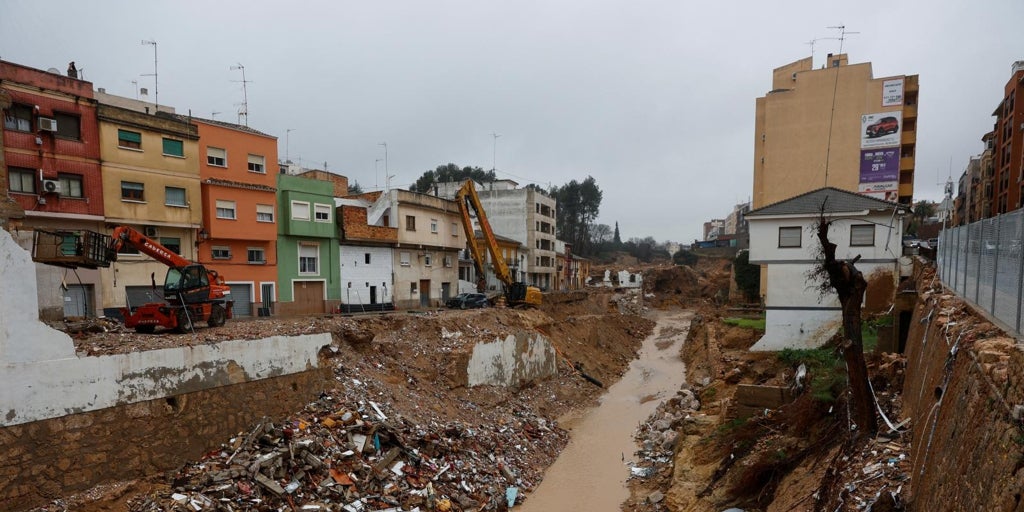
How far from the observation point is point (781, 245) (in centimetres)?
2170

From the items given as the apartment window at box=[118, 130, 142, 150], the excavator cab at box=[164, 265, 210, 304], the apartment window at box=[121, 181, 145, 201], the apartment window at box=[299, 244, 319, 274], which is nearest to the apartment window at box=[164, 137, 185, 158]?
the apartment window at box=[118, 130, 142, 150]

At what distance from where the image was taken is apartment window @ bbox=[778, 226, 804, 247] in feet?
70.2

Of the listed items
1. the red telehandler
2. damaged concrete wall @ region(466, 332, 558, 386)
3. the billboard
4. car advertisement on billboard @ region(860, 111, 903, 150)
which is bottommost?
damaged concrete wall @ region(466, 332, 558, 386)

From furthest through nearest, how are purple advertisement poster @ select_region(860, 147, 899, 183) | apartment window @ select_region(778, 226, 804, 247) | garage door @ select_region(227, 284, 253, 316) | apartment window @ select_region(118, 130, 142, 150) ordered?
purple advertisement poster @ select_region(860, 147, 899, 183) → garage door @ select_region(227, 284, 253, 316) → apartment window @ select_region(118, 130, 142, 150) → apartment window @ select_region(778, 226, 804, 247)

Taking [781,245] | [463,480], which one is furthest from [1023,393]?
[781,245]

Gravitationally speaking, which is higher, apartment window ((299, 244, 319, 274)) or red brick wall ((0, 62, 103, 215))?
red brick wall ((0, 62, 103, 215))

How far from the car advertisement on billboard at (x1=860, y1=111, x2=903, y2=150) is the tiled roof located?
846 inches

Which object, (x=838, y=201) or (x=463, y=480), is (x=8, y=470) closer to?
(x=463, y=480)

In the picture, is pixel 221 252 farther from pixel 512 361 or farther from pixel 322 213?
pixel 512 361

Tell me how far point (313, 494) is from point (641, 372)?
2361cm

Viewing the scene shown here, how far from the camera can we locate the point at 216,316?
14.7 meters

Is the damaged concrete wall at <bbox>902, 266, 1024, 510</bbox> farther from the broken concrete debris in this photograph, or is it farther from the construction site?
the broken concrete debris

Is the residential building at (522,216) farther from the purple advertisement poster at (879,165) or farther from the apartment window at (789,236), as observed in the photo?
the apartment window at (789,236)

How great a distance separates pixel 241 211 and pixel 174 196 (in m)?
2.93
